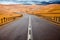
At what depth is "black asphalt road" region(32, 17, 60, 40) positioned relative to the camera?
18.4 ft

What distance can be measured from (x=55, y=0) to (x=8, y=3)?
1503mm

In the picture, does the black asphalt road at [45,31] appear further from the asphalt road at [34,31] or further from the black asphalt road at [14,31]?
the black asphalt road at [14,31]

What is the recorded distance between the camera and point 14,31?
5898mm

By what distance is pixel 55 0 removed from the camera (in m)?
6.16

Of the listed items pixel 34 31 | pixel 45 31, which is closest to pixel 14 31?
pixel 34 31

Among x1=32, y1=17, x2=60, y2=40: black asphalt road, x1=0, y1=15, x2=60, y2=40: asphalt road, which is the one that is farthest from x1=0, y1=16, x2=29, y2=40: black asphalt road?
x1=32, y1=17, x2=60, y2=40: black asphalt road

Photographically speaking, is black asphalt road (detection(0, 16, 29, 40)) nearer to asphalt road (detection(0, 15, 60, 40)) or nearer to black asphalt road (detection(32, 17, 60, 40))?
asphalt road (detection(0, 15, 60, 40))

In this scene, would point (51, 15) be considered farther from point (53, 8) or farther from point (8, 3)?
point (8, 3)

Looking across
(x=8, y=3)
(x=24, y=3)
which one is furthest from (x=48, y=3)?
(x=8, y=3)

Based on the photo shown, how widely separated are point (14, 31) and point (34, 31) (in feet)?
2.13

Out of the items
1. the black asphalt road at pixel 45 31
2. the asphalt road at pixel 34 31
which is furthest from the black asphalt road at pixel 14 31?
the black asphalt road at pixel 45 31

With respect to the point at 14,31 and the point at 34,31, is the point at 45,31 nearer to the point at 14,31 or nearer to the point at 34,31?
the point at 34,31

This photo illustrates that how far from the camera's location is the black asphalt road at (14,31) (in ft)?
18.2

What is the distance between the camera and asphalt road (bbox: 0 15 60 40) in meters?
5.60
